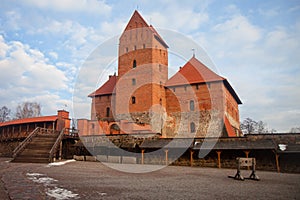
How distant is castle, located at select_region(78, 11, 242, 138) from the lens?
78.0ft

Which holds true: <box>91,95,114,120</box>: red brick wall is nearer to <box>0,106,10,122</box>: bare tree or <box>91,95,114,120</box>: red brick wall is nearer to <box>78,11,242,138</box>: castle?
<box>78,11,242,138</box>: castle

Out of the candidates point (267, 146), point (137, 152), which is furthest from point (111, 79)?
point (267, 146)

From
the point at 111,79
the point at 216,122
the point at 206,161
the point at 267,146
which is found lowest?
the point at 206,161

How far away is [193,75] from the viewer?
2636 cm

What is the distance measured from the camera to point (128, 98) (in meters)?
26.1

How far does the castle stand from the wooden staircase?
454 cm

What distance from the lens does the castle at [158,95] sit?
936 inches

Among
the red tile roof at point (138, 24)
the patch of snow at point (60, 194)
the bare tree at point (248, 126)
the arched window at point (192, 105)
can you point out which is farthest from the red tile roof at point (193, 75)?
the bare tree at point (248, 126)

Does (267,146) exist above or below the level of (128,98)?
below

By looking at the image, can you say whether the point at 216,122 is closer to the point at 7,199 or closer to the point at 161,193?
the point at 161,193

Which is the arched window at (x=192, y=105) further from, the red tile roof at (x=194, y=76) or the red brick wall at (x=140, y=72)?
the red brick wall at (x=140, y=72)

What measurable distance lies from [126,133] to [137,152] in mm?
3100

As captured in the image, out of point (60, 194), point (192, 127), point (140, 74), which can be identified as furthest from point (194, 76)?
point (60, 194)

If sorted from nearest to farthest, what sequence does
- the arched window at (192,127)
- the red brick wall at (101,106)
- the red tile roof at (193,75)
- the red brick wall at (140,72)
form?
the arched window at (192,127), the red tile roof at (193,75), the red brick wall at (140,72), the red brick wall at (101,106)
